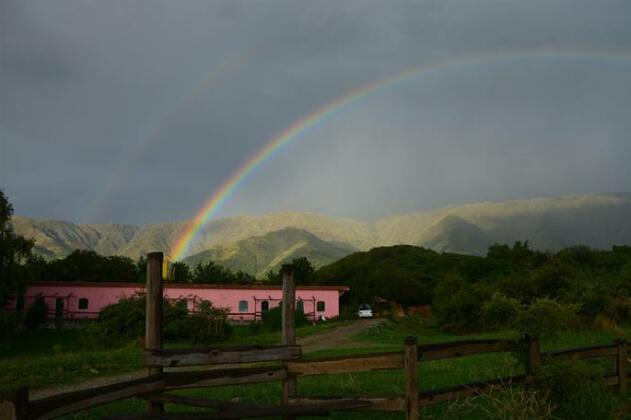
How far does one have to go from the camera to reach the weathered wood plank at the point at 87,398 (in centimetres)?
469

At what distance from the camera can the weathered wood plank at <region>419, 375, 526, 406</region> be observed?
7.13 meters

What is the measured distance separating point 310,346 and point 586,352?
20.6m

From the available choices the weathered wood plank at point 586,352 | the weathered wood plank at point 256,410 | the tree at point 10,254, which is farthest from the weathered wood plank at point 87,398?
the tree at point 10,254

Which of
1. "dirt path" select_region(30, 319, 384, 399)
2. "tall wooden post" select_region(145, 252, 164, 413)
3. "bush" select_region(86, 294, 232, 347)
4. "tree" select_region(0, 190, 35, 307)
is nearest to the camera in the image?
"tall wooden post" select_region(145, 252, 164, 413)

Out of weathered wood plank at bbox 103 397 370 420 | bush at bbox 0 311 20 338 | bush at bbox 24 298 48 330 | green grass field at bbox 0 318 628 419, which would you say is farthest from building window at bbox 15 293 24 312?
weathered wood plank at bbox 103 397 370 420

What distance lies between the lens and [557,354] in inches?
354

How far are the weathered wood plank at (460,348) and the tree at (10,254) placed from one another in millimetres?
39743

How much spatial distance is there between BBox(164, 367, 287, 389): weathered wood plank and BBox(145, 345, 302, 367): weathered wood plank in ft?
0.60

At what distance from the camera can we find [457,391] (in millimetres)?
7574

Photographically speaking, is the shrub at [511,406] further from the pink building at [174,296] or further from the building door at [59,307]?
the building door at [59,307]

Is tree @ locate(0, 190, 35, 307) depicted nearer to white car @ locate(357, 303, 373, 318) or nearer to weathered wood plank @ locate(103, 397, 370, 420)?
white car @ locate(357, 303, 373, 318)

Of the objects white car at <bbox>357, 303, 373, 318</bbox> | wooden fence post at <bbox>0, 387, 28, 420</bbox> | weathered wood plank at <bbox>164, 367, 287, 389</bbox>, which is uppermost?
wooden fence post at <bbox>0, 387, 28, 420</bbox>

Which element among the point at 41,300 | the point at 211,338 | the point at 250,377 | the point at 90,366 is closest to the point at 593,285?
the point at 211,338

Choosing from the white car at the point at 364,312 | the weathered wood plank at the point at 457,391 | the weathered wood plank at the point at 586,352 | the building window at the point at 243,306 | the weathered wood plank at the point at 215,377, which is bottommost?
the white car at the point at 364,312
